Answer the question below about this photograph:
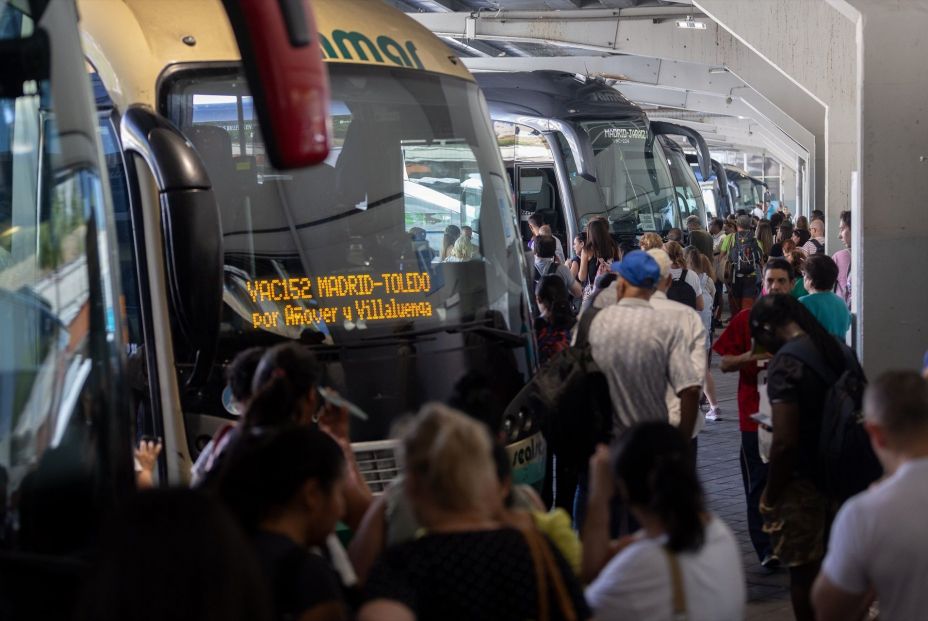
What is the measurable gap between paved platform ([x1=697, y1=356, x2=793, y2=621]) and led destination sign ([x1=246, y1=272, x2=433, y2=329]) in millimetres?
2259

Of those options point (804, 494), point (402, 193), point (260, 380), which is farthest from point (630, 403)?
point (260, 380)

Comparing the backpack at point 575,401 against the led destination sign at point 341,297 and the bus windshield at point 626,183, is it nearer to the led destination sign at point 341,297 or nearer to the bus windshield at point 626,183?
the led destination sign at point 341,297

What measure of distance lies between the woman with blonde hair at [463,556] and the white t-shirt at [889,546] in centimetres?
95

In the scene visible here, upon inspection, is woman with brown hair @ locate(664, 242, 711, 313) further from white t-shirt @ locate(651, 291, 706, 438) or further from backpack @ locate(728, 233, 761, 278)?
backpack @ locate(728, 233, 761, 278)

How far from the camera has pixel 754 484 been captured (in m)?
8.05

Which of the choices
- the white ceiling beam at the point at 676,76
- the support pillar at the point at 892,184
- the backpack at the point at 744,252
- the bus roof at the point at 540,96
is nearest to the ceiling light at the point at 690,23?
the backpack at the point at 744,252

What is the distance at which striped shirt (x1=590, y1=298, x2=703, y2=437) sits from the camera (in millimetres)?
7027

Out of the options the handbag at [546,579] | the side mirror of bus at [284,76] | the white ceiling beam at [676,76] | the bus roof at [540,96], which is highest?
the white ceiling beam at [676,76]

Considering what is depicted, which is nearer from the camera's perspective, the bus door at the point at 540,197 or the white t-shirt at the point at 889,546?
the white t-shirt at the point at 889,546

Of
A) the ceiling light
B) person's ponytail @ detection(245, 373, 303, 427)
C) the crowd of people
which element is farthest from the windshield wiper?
the ceiling light

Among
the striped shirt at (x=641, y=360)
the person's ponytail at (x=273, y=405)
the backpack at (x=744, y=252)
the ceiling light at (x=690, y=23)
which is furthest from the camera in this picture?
the ceiling light at (x=690, y=23)

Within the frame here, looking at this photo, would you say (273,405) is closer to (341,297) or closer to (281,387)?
(281,387)

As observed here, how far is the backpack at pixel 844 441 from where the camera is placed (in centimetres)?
590

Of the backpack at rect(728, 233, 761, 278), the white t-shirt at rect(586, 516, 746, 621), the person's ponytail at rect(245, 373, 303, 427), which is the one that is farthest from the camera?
the backpack at rect(728, 233, 761, 278)
